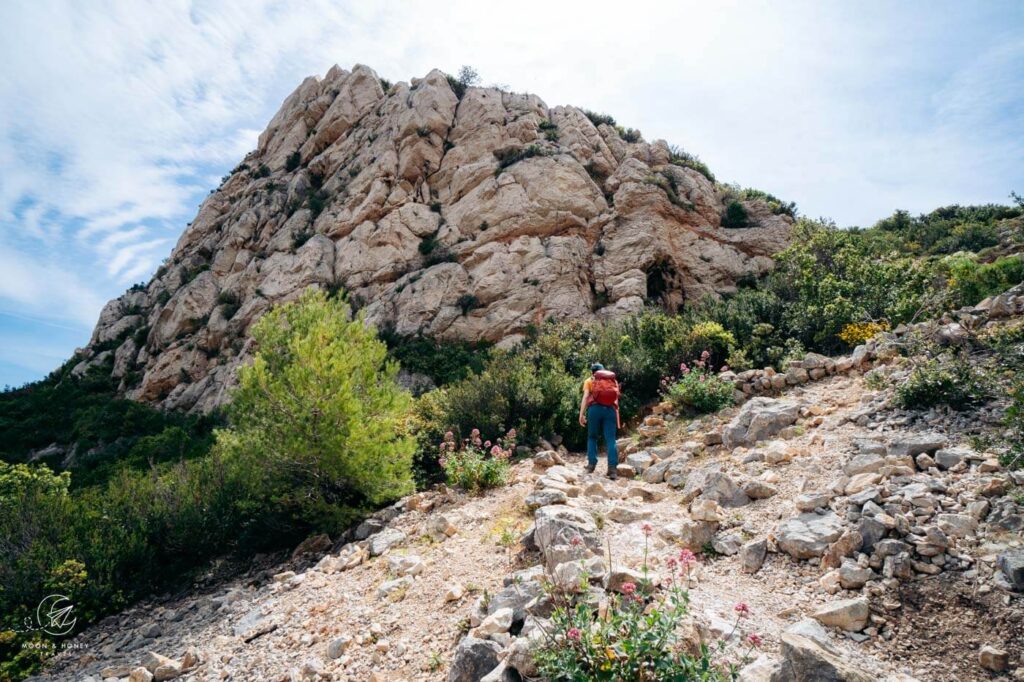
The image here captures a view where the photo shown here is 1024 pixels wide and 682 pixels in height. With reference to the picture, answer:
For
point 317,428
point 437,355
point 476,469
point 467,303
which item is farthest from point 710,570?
point 467,303

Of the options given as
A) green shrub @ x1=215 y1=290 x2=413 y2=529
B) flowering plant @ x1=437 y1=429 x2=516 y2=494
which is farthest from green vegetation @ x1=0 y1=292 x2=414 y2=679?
flowering plant @ x1=437 y1=429 x2=516 y2=494

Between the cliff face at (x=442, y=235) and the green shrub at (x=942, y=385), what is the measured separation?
14.1m

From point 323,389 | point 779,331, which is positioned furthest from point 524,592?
point 779,331

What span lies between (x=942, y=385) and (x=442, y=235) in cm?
2196

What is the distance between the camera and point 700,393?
375 inches

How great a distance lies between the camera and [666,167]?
86.1 ft

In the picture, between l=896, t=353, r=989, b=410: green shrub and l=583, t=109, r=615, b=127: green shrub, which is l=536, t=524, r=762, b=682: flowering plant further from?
l=583, t=109, r=615, b=127: green shrub

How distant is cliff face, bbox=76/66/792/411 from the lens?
2233cm

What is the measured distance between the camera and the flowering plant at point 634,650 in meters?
2.59

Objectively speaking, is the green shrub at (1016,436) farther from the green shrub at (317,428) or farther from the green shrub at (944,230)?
the green shrub at (944,230)

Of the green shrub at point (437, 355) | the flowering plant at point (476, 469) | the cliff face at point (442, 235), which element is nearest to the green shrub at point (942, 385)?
the flowering plant at point (476, 469)

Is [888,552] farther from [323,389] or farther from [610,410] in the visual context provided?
[323,389]

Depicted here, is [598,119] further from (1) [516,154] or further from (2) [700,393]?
(2) [700,393]

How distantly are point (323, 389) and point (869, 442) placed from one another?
22.6 ft
